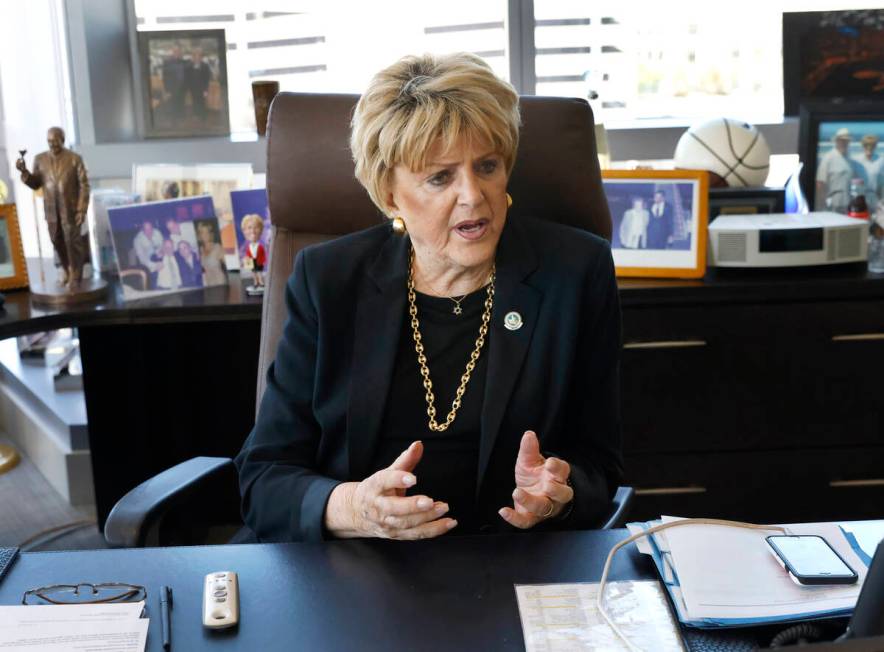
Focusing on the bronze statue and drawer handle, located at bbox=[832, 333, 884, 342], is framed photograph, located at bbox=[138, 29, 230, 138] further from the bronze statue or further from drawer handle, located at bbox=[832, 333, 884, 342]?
drawer handle, located at bbox=[832, 333, 884, 342]

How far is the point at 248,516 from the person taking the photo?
5.24ft

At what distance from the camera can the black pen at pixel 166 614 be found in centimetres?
110

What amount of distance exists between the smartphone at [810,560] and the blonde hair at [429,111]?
2.22ft

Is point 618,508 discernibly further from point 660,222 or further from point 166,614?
point 660,222

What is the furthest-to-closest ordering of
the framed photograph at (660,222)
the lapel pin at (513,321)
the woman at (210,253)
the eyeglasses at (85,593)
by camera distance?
the woman at (210,253), the framed photograph at (660,222), the lapel pin at (513,321), the eyeglasses at (85,593)

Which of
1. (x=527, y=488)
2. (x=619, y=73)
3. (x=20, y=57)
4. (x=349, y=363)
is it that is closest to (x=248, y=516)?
(x=349, y=363)

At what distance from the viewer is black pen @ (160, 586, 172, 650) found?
3.62 ft

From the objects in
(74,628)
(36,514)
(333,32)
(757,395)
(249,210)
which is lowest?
(36,514)

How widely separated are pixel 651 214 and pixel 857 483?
2.50ft

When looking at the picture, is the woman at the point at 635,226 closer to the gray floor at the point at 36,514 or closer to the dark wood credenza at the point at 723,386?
the dark wood credenza at the point at 723,386

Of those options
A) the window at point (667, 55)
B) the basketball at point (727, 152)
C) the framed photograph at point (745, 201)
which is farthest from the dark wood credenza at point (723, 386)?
the window at point (667, 55)

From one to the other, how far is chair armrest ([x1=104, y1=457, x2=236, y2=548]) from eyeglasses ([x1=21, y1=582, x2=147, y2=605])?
26 centimetres

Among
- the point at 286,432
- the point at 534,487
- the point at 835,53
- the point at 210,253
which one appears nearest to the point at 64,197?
the point at 210,253

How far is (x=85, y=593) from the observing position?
121 cm
